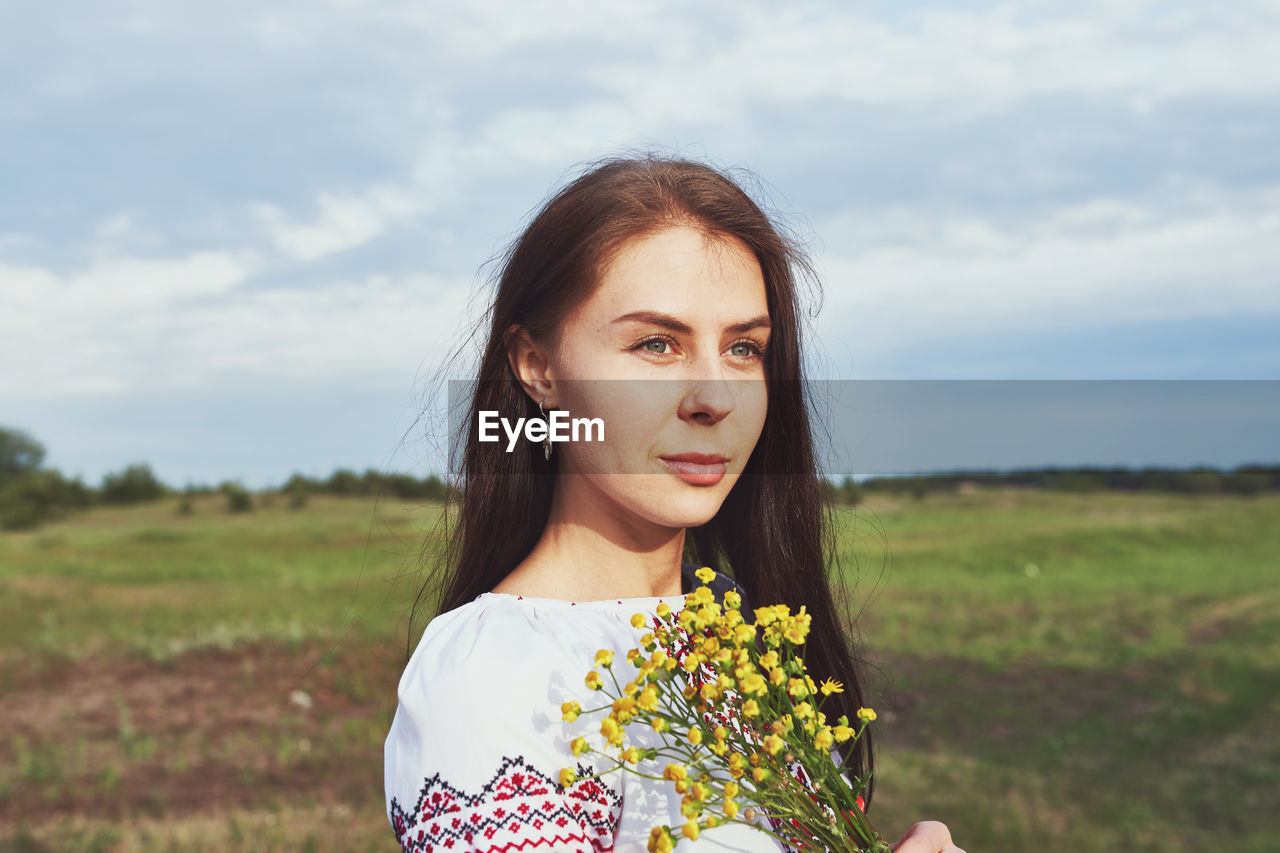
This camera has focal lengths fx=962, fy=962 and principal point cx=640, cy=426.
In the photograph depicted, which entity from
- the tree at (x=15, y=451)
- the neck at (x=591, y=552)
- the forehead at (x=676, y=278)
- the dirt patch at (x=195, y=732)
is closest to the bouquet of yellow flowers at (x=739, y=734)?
the neck at (x=591, y=552)

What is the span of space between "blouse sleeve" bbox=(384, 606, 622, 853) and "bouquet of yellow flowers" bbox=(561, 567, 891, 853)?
121 mm

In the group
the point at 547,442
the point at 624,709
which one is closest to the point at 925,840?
the point at 624,709

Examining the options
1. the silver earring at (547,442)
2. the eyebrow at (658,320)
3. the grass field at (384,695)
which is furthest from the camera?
the grass field at (384,695)

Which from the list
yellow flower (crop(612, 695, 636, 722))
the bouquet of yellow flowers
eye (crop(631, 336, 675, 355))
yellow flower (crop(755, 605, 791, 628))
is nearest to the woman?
eye (crop(631, 336, 675, 355))

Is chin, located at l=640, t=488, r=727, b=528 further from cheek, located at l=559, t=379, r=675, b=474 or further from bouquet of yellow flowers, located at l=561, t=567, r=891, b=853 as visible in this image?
bouquet of yellow flowers, located at l=561, t=567, r=891, b=853

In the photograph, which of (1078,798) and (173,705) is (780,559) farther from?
(173,705)

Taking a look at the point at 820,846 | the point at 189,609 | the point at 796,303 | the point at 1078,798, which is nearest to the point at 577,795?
the point at 820,846

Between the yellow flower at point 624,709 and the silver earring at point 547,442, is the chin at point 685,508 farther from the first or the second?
the yellow flower at point 624,709

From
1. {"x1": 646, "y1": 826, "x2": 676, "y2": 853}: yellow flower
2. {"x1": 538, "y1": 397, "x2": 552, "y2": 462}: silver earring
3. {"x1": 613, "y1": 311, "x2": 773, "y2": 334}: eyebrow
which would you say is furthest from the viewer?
{"x1": 538, "y1": 397, "x2": 552, "y2": 462}: silver earring

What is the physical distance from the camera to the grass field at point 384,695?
8.06 metres

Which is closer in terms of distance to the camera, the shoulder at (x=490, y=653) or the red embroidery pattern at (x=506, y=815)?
the red embroidery pattern at (x=506, y=815)

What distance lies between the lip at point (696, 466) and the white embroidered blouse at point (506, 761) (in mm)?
423

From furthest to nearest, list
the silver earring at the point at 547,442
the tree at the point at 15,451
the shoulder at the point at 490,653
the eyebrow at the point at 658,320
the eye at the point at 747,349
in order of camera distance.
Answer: the tree at the point at 15,451
the silver earring at the point at 547,442
the eye at the point at 747,349
the eyebrow at the point at 658,320
the shoulder at the point at 490,653

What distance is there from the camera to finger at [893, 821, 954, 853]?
1849mm
